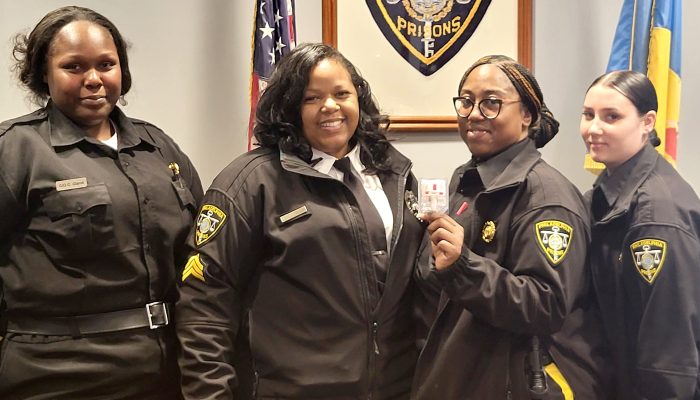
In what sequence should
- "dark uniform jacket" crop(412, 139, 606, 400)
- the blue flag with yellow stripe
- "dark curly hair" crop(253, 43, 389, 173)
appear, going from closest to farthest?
"dark uniform jacket" crop(412, 139, 606, 400), "dark curly hair" crop(253, 43, 389, 173), the blue flag with yellow stripe

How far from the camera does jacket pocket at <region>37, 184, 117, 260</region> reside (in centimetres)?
144

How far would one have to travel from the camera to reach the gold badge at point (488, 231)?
1.50 m

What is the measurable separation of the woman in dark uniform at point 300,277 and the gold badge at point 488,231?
197 millimetres

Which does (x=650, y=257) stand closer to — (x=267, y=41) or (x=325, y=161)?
(x=325, y=161)

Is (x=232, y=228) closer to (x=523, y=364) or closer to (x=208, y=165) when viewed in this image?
(x=523, y=364)

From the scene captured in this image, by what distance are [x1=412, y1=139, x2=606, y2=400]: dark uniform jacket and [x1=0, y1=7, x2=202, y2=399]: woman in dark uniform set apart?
0.68 meters

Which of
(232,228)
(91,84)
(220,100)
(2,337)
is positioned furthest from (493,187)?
(220,100)

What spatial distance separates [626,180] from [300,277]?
89 centimetres

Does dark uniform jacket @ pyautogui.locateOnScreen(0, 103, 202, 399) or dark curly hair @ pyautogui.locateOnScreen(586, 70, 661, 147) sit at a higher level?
dark curly hair @ pyautogui.locateOnScreen(586, 70, 661, 147)

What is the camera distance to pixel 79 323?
1465 millimetres

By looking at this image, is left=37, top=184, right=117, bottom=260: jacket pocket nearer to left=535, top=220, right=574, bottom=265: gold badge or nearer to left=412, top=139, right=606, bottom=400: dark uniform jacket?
left=412, top=139, right=606, bottom=400: dark uniform jacket

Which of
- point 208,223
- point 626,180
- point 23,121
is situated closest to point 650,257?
point 626,180

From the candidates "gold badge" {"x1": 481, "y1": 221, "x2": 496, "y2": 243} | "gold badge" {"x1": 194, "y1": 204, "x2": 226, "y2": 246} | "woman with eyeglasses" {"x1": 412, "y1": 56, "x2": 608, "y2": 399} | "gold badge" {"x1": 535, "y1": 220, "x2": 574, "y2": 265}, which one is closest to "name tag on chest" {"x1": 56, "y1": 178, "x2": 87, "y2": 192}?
"gold badge" {"x1": 194, "y1": 204, "x2": 226, "y2": 246}

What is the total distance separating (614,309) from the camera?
5.16 feet
